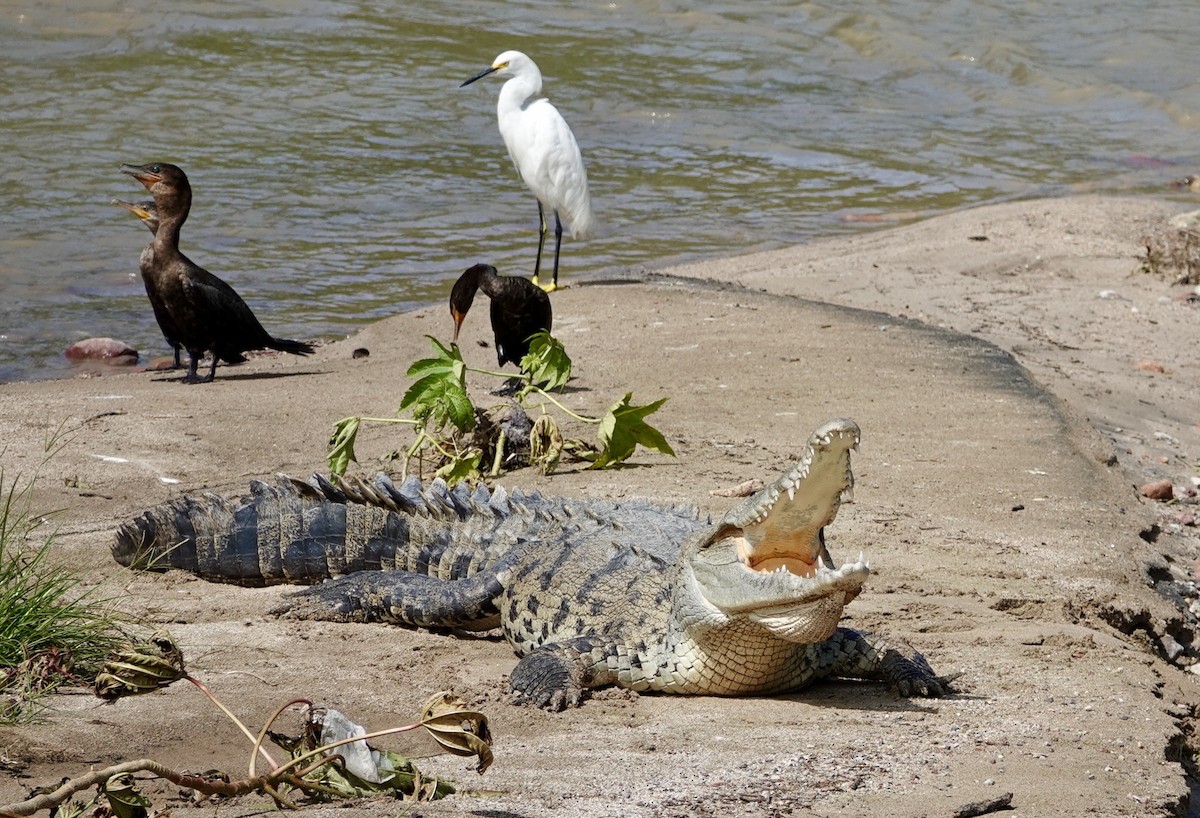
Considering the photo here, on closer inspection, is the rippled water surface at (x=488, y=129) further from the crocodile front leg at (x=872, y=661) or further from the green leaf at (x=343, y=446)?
the crocodile front leg at (x=872, y=661)

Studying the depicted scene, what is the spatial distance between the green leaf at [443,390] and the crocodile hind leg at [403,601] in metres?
1.05

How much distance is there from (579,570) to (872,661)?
2.94 ft

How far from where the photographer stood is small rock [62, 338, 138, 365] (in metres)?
8.62

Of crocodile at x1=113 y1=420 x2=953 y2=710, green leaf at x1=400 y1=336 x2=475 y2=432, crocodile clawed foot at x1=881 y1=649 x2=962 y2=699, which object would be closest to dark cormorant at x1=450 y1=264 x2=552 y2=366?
green leaf at x1=400 y1=336 x2=475 y2=432

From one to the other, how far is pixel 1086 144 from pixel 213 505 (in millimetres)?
14453

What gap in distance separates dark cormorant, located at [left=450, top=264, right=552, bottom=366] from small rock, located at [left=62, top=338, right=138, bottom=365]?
2.29 metres

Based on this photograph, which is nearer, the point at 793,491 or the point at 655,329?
the point at 793,491

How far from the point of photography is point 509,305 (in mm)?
7344

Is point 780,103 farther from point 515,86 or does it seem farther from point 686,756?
point 686,756

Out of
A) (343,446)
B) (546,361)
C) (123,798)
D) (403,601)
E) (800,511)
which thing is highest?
(800,511)

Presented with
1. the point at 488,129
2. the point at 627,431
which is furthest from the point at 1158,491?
the point at 488,129

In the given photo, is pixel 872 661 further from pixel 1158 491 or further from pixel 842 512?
pixel 1158 491

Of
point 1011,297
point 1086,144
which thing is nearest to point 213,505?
point 1011,297

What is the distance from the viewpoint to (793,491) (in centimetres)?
340
